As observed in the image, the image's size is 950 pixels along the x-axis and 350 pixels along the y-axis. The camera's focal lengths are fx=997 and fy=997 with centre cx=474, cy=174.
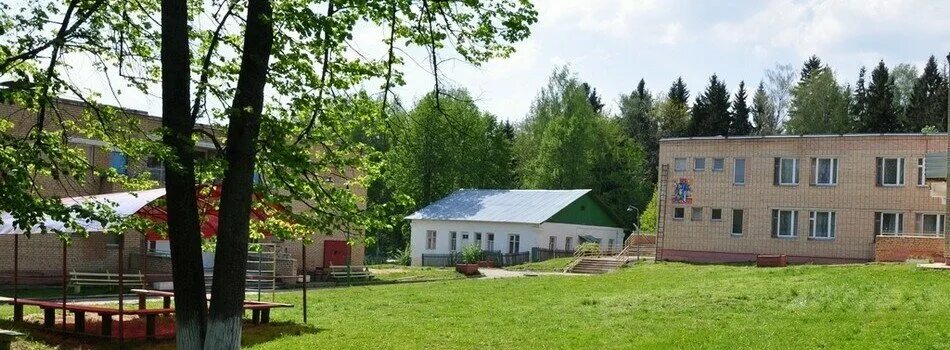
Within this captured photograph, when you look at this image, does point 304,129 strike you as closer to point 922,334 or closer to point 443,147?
point 922,334

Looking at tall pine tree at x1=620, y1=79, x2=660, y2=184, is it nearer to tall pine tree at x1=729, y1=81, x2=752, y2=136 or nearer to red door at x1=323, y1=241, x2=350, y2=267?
tall pine tree at x1=729, y1=81, x2=752, y2=136

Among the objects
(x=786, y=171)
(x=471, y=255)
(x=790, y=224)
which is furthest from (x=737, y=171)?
(x=471, y=255)

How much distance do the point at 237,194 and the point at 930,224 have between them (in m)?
36.0

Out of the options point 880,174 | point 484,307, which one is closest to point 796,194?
point 880,174

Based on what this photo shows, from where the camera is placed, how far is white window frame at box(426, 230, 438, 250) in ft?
202

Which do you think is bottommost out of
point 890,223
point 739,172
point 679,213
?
point 890,223

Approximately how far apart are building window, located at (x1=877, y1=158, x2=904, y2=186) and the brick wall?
389cm

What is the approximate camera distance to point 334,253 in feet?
155

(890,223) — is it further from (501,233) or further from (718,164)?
(501,233)

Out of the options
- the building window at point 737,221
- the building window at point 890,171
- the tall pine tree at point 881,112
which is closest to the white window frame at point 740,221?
the building window at point 737,221

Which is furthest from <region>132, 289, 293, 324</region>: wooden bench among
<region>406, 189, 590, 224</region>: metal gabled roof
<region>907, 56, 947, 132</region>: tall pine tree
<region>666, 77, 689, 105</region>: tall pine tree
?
<region>666, 77, 689, 105</region>: tall pine tree

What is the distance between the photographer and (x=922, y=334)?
14.7m

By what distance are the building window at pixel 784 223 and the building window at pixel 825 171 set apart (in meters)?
1.80

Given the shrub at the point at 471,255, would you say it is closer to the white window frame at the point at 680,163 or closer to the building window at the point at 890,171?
the white window frame at the point at 680,163
